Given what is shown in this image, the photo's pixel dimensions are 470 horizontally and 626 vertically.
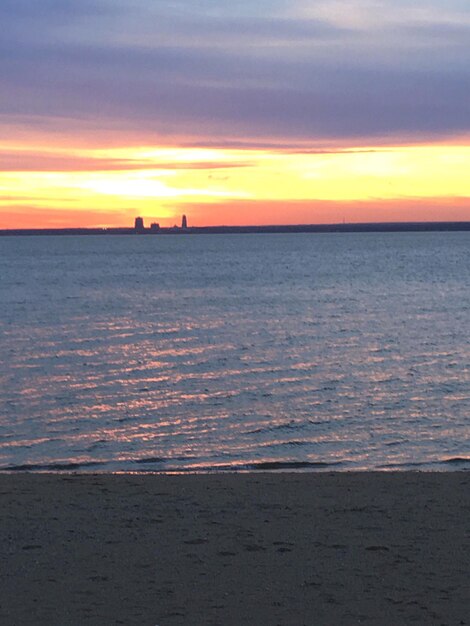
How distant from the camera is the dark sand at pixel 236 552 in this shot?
6672 millimetres

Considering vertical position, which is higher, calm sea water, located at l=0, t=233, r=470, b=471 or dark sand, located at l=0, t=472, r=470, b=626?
dark sand, located at l=0, t=472, r=470, b=626

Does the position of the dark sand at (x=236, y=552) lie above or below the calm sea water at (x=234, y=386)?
above

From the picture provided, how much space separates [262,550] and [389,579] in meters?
1.25

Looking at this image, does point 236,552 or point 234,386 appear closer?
point 236,552

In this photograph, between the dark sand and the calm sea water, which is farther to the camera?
the calm sea water

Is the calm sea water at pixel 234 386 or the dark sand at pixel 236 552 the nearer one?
the dark sand at pixel 236 552

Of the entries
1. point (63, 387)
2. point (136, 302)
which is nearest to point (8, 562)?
point (63, 387)

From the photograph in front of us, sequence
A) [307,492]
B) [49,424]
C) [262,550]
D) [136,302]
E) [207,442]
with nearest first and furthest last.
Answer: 1. [262,550]
2. [307,492]
3. [207,442]
4. [49,424]
5. [136,302]

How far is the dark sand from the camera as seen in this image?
263 inches

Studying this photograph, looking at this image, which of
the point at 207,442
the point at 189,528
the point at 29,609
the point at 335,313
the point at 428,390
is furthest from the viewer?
the point at 335,313

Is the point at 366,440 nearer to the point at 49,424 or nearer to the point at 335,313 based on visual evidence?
the point at 49,424

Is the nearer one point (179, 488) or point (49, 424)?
point (179, 488)

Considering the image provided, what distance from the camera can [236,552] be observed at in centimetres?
804

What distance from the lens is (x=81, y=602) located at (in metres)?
6.81
